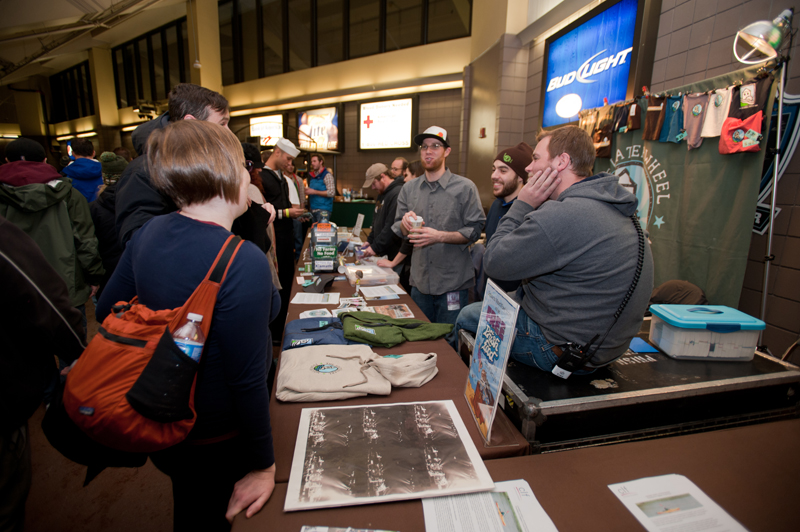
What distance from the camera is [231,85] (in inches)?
394

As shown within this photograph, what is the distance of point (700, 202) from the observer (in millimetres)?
2578

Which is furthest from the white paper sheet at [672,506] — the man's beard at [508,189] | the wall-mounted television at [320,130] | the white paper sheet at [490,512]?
the wall-mounted television at [320,130]

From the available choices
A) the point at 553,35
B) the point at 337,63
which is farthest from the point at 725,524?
the point at 337,63

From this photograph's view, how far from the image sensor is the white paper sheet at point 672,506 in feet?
2.61

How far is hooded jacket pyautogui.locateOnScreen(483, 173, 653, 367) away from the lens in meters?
1.22

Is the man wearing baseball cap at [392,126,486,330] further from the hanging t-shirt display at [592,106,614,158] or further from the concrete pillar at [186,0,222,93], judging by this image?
the concrete pillar at [186,0,222,93]

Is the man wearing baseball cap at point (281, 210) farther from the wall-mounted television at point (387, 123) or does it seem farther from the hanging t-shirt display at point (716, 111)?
the wall-mounted television at point (387, 123)

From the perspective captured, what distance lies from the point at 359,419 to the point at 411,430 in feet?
0.53

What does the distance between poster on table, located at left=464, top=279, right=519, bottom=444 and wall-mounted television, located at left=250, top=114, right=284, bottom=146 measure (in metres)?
9.26

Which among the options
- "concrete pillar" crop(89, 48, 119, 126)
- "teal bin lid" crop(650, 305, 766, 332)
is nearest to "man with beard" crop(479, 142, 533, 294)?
"teal bin lid" crop(650, 305, 766, 332)

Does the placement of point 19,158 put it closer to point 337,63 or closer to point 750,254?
point 750,254

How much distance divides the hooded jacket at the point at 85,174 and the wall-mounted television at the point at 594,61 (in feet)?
16.4

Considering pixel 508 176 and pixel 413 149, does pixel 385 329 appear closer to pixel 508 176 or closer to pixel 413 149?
pixel 508 176

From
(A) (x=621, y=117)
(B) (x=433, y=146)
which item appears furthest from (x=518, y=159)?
(A) (x=621, y=117)
